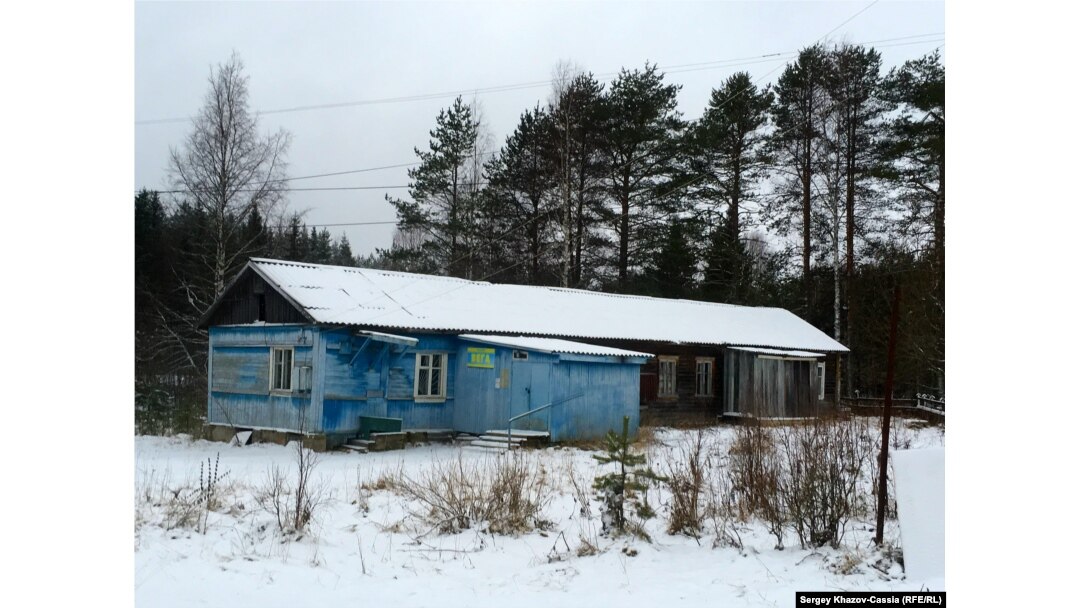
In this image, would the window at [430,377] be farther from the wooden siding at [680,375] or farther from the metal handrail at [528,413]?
the wooden siding at [680,375]

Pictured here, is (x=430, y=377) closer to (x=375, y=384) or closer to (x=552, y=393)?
(x=375, y=384)

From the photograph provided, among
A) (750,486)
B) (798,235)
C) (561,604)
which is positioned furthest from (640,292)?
(561,604)

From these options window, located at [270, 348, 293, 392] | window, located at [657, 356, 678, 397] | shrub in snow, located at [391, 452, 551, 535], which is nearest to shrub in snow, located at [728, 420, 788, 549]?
shrub in snow, located at [391, 452, 551, 535]

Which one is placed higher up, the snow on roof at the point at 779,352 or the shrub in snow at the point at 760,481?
the snow on roof at the point at 779,352

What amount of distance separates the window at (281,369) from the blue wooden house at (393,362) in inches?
0.9

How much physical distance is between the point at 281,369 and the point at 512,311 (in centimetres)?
642

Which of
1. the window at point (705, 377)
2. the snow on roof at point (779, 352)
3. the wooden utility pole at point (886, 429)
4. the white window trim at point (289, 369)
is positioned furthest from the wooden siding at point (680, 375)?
the wooden utility pole at point (886, 429)

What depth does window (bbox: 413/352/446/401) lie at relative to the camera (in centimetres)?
1931

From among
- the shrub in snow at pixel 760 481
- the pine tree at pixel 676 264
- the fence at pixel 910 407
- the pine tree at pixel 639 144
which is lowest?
the fence at pixel 910 407

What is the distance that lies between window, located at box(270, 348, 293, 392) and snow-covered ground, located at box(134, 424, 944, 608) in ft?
30.0

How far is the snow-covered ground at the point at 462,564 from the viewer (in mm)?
6617

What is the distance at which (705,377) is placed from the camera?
2639 cm

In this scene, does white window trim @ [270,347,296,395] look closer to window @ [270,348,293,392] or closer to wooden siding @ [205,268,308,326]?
window @ [270,348,293,392]

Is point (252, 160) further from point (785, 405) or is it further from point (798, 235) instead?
point (798, 235)
